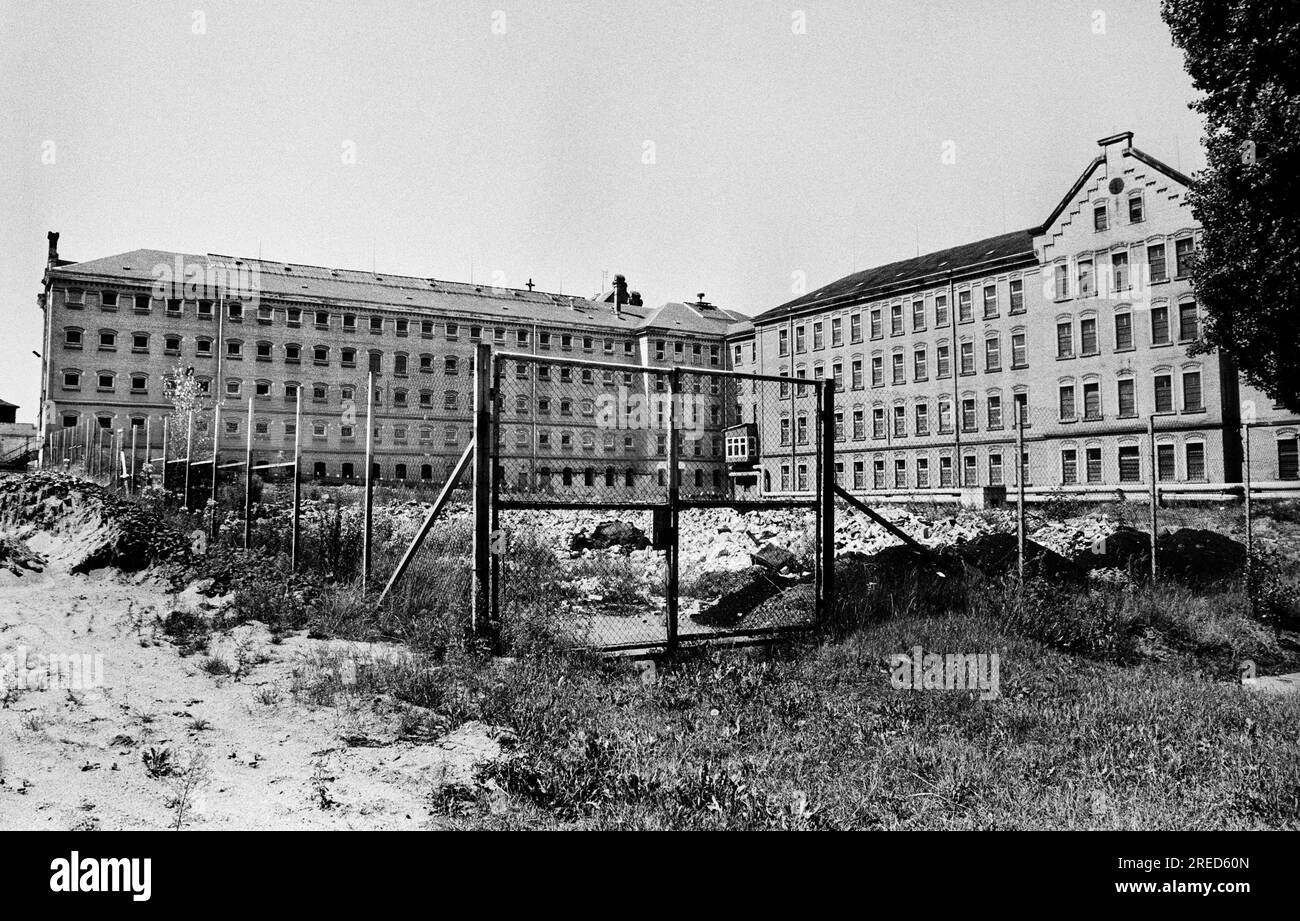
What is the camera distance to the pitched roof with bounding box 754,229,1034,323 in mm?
52625

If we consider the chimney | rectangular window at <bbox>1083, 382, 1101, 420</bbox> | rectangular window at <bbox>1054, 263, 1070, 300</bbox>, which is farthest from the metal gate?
the chimney

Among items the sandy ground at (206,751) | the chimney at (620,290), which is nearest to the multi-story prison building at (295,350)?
the chimney at (620,290)

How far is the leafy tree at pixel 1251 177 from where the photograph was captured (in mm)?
18594

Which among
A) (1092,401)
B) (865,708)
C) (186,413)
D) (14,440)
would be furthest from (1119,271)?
(14,440)

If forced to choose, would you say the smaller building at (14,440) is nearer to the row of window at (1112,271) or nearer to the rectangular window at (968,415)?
the rectangular window at (968,415)

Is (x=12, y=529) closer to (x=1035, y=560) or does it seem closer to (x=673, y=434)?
(x=673, y=434)

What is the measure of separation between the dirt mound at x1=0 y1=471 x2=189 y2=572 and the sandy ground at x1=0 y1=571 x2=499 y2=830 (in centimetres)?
341

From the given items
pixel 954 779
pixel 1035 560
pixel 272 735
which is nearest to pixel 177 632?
pixel 272 735

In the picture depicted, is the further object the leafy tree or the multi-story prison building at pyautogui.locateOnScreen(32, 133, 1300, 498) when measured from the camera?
the multi-story prison building at pyautogui.locateOnScreen(32, 133, 1300, 498)

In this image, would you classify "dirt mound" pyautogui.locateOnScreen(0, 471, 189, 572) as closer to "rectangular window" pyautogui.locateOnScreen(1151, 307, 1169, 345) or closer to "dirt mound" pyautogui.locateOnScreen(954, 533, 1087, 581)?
"dirt mound" pyautogui.locateOnScreen(954, 533, 1087, 581)

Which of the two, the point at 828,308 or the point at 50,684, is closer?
the point at 50,684

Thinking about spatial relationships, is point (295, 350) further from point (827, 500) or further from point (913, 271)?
point (827, 500)
